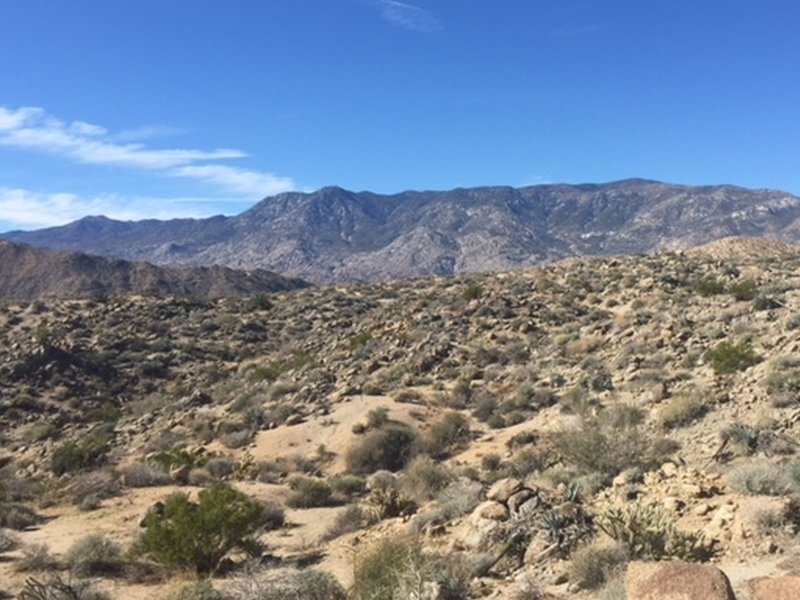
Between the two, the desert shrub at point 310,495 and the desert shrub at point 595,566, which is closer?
the desert shrub at point 595,566

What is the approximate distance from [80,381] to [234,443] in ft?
47.3

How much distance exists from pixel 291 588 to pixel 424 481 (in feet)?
19.0

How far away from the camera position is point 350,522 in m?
12.5

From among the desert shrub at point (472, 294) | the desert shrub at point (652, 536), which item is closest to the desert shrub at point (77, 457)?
the desert shrub at point (652, 536)

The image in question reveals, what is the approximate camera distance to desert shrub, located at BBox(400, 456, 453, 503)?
13619mm

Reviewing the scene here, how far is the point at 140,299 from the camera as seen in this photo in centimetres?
4441

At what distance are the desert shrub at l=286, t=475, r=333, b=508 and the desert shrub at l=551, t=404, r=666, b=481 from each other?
5.07 m

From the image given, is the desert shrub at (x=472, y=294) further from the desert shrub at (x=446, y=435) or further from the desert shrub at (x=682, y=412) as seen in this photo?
the desert shrub at (x=682, y=412)

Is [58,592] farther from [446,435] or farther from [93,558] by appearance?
[446,435]

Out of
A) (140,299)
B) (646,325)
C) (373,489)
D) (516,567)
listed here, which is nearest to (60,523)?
(373,489)

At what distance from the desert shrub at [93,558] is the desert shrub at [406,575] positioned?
14.7 feet

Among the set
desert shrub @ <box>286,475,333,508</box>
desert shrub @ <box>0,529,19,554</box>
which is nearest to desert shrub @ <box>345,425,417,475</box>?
desert shrub @ <box>286,475,333,508</box>

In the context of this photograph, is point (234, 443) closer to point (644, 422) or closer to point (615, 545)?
point (644, 422)

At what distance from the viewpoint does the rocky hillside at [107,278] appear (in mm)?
99750
